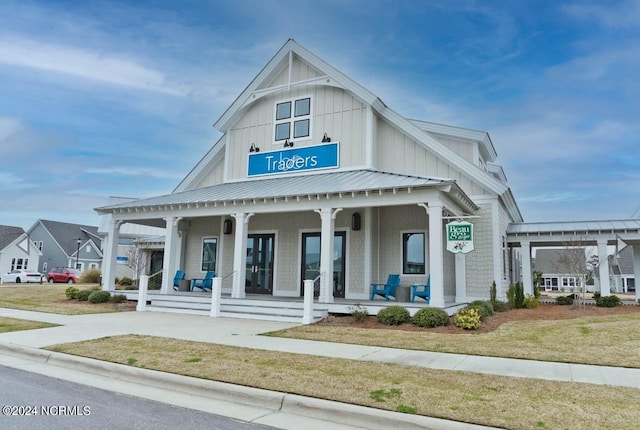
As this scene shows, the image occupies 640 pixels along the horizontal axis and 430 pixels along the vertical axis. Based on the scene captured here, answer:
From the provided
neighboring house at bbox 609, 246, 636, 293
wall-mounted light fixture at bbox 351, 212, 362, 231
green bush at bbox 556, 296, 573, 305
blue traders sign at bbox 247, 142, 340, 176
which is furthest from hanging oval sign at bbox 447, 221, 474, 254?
neighboring house at bbox 609, 246, 636, 293

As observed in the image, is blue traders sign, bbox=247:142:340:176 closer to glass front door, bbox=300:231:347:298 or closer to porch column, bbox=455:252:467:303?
glass front door, bbox=300:231:347:298

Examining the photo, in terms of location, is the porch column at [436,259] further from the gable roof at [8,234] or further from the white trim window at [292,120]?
the gable roof at [8,234]

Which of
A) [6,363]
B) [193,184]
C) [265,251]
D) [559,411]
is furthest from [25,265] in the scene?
[559,411]

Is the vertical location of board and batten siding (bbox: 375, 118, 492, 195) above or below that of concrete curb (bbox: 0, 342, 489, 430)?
above

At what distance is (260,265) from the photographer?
1767 cm

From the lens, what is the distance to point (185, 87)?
20422mm

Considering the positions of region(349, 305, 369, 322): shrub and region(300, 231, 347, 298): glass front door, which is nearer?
region(349, 305, 369, 322): shrub

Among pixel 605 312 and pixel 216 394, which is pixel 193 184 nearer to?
pixel 216 394

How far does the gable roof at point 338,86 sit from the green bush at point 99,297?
5791mm

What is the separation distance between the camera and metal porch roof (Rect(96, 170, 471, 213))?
12866 mm

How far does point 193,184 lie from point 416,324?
12988 millimetres

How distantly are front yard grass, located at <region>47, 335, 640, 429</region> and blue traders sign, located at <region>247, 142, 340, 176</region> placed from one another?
1008 centimetres

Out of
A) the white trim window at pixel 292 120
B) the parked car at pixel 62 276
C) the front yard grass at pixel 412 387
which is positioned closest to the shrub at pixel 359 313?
the front yard grass at pixel 412 387

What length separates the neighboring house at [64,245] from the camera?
183 ft
